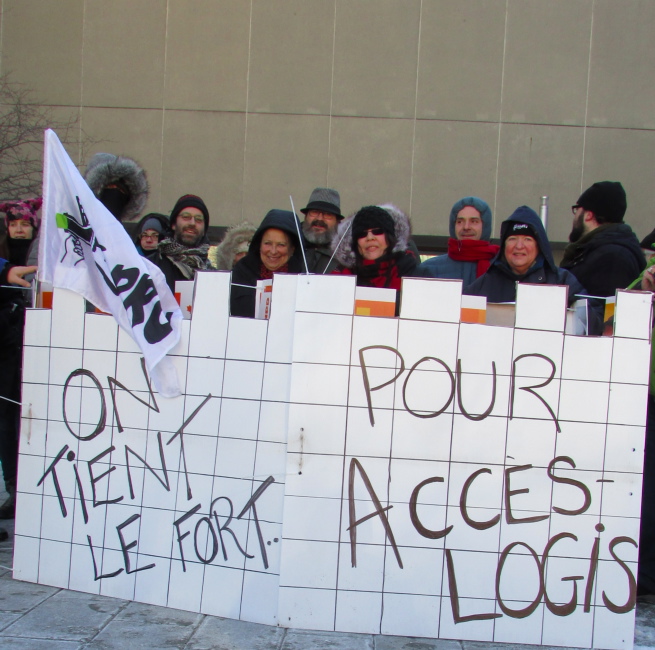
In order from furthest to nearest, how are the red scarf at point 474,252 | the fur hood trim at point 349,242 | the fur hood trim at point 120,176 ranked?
the fur hood trim at point 120,176
the red scarf at point 474,252
the fur hood trim at point 349,242

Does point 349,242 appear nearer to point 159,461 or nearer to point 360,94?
point 159,461

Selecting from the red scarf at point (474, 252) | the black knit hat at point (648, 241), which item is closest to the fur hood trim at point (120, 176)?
the red scarf at point (474, 252)

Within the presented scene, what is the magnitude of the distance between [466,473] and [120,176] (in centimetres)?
331

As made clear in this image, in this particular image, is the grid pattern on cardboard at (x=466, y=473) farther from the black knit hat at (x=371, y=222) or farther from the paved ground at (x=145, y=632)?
the black knit hat at (x=371, y=222)

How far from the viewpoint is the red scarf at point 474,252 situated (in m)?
5.00

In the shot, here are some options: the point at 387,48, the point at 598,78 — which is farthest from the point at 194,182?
the point at 598,78

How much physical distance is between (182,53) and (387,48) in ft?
9.58

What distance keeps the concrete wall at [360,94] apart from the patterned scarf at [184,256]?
21.4 ft

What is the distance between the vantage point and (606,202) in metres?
4.80

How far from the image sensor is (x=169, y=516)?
3.58 m

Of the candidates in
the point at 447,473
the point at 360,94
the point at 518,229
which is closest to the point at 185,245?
the point at 518,229

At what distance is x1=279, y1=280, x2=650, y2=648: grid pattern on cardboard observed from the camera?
3.34 meters

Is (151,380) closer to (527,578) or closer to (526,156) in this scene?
(527,578)

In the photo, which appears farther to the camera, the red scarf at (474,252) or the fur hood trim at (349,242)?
the red scarf at (474,252)
